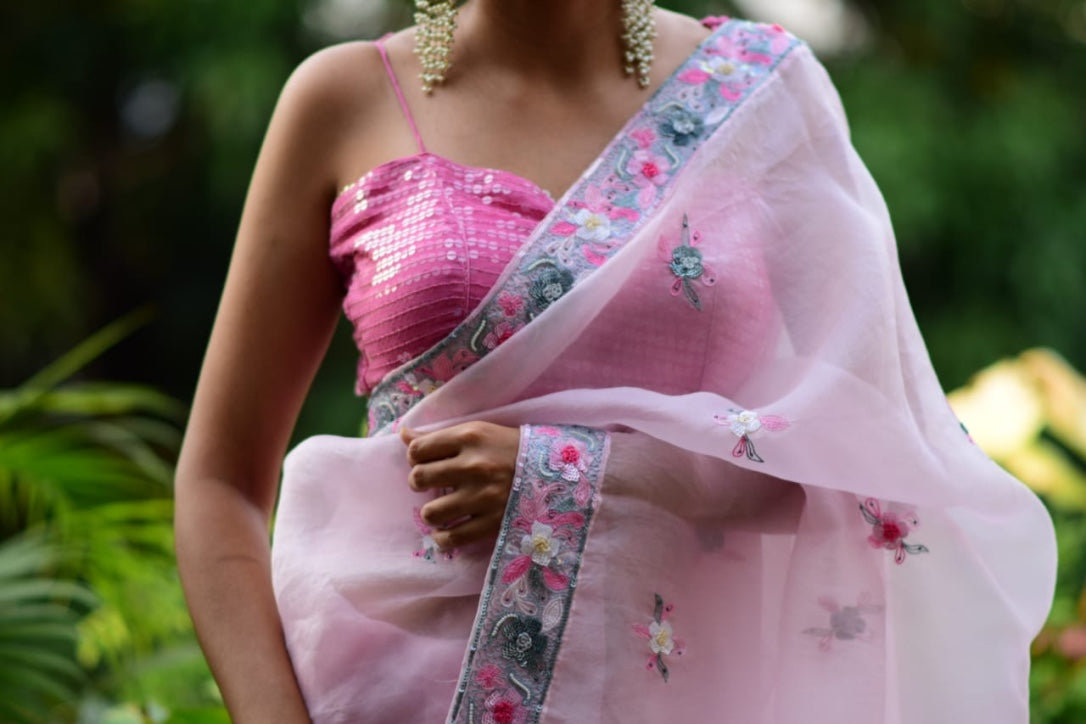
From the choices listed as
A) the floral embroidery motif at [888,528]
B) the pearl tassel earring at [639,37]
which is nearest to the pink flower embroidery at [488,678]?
the floral embroidery motif at [888,528]

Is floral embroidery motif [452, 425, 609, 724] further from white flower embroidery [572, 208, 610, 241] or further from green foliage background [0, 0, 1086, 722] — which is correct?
green foliage background [0, 0, 1086, 722]

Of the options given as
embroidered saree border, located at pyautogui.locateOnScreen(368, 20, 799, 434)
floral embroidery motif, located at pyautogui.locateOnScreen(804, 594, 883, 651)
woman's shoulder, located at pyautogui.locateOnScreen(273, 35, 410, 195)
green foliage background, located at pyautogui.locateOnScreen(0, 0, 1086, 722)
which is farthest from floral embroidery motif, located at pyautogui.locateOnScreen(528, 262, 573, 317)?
green foliage background, located at pyautogui.locateOnScreen(0, 0, 1086, 722)

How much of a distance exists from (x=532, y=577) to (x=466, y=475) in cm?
10

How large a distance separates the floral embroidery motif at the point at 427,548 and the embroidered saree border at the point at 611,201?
0.10 m

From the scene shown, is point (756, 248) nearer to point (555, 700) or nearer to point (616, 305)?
point (616, 305)

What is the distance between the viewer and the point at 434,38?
1320 millimetres

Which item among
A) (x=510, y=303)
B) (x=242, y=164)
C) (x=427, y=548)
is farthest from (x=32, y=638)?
(x=242, y=164)

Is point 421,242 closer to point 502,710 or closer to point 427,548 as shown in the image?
point 427,548

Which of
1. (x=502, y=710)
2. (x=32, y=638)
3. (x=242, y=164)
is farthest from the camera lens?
(x=242, y=164)

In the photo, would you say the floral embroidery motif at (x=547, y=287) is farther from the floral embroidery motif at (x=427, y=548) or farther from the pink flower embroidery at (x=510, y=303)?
the floral embroidery motif at (x=427, y=548)

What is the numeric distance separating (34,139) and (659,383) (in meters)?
5.29

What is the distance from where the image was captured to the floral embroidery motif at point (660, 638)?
3.60 feet

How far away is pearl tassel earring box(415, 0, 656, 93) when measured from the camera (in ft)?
4.30

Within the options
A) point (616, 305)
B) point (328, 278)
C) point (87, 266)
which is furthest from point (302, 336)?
point (87, 266)
